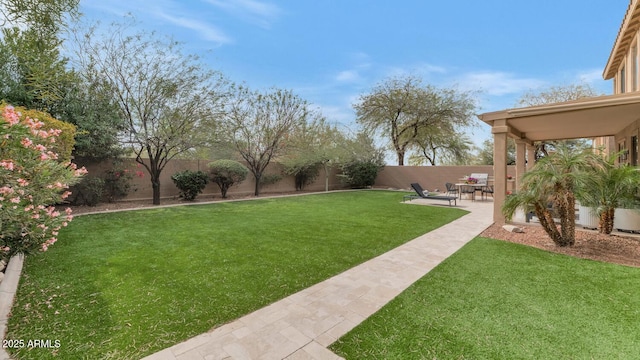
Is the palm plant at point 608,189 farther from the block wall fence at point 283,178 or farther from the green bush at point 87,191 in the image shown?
the green bush at point 87,191

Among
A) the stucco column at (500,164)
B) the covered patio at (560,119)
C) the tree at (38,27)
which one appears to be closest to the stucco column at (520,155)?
the covered patio at (560,119)

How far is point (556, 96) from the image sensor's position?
1822 centimetres

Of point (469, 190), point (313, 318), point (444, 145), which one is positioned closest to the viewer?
point (313, 318)

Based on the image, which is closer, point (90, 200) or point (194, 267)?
point (194, 267)

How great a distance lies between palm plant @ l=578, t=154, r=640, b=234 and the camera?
547 cm

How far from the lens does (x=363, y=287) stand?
3645mm

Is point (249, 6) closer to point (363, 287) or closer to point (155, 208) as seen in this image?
point (155, 208)

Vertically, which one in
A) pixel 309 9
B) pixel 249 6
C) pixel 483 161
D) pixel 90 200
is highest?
pixel 309 9

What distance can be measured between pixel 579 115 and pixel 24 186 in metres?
10.5

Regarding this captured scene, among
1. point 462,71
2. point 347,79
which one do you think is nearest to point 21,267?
point 347,79

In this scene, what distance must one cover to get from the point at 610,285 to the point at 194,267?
5.81m

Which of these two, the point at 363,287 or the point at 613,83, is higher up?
the point at 613,83

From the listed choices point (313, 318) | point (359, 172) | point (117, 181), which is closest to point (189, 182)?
point (117, 181)

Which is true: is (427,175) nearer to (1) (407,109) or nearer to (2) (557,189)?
Answer: (1) (407,109)
